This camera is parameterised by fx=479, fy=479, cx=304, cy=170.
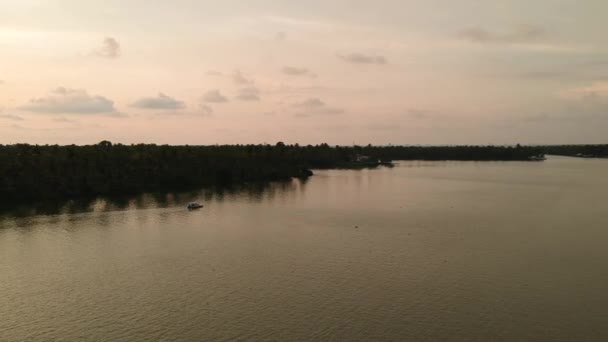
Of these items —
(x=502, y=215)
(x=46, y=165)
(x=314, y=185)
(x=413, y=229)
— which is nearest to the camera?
(x=413, y=229)

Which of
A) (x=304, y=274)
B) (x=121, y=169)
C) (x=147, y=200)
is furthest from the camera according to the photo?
(x=121, y=169)

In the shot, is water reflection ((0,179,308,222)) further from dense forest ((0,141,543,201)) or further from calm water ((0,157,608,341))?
dense forest ((0,141,543,201))

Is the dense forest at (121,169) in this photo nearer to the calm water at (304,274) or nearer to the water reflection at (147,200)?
the water reflection at (147,200)

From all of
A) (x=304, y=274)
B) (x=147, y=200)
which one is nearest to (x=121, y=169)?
(x=147, y=200)

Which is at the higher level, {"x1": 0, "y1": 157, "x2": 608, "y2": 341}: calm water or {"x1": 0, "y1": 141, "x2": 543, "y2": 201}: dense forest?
{"x1": 0, "y1": 141, "x2": 543, "y2": 201}: dense forest

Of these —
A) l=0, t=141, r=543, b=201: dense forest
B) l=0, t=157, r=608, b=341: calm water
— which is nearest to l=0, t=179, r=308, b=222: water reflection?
l=0, t=157, r=608, b=341: calm water

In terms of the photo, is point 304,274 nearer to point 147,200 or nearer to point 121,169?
point 147,200

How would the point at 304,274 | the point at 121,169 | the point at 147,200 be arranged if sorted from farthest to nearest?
the point at 121,169, the point at 147,200, the point at 304,274

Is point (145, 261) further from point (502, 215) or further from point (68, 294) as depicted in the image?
point (502, 215)

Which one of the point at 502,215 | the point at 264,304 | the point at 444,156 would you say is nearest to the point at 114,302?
the point at 264,304
